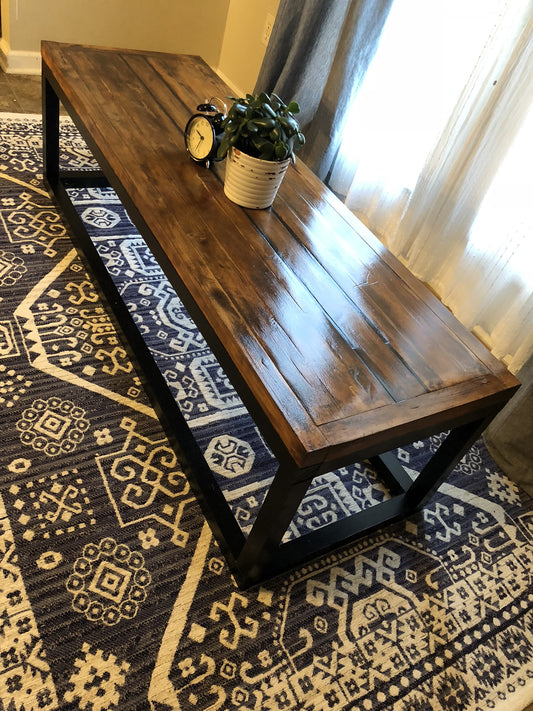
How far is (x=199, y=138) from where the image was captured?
1.51 meters

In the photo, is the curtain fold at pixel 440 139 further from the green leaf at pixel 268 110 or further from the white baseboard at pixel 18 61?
the white baseboard at pixel 18 61

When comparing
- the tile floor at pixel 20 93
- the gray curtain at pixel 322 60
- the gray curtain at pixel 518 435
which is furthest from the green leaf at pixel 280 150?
the tile floor at pixel 20 93

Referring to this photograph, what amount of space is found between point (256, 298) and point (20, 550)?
0.73 metres

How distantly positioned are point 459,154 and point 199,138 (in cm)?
98

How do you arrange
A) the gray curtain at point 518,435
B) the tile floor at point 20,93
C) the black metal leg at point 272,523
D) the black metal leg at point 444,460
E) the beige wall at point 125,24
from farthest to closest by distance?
the beige wall at point 125,24
the tile floor at point 20,93
the gray curtain at point 518,435
the black metal leg at point 444,460
the black metal leg at point 272,523

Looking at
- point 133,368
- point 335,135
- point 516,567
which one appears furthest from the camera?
point 335,135

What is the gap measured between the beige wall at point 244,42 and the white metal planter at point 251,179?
1.81 metres

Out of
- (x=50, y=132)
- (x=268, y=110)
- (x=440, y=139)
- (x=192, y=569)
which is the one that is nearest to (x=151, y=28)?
(x=50, y=132)

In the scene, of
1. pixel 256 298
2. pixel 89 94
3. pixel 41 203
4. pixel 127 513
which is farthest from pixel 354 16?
pixel 127 513

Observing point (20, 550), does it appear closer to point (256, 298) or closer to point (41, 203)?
point (256, 298)

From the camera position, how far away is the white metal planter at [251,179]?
134 cm

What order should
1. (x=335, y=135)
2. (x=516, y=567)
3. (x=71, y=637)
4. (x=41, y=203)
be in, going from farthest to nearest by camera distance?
(x=335, y=135) < (x=41, y=203) < (x=516, y=567) < (x=71, y=637)

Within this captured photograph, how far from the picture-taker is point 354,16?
2.16m

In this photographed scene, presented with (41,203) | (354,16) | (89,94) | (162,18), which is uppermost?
(354,16)
